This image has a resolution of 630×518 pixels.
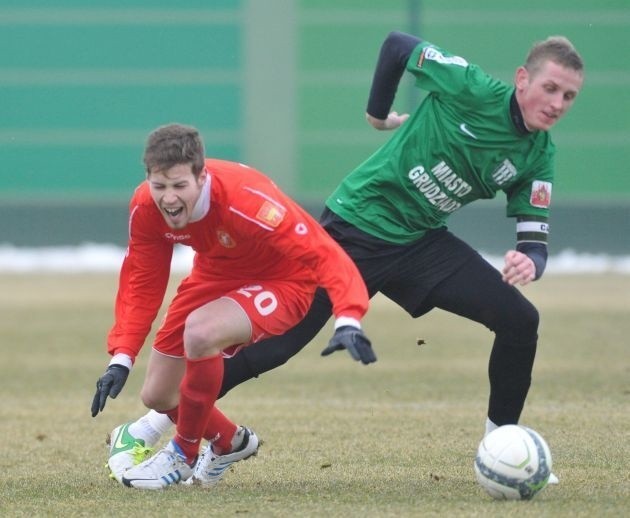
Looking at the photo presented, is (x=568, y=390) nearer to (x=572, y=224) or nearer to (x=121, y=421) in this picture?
(x=121, y=421)

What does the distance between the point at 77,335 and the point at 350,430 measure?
238 inches

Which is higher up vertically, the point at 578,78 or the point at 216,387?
the point at 578,78

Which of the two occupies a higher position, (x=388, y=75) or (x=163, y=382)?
(x=388, y=75)

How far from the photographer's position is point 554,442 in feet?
24.0

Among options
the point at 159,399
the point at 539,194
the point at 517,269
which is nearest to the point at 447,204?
the point at 539,194

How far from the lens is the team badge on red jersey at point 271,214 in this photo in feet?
18.5

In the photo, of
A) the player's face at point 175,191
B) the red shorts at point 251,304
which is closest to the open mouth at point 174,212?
the player's face at point 175,191

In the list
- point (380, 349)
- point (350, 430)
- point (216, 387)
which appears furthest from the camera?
point (380, 349)

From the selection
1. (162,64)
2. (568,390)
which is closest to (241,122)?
(162,64)

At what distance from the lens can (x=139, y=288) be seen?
608 centimetres

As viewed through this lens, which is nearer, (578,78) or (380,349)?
(578,78)

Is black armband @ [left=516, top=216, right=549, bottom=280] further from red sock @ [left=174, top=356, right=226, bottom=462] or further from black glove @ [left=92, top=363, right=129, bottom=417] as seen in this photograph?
black glove @ [left=92, top=363, right=129, bottom=417]

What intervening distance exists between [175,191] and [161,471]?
4.09 ft

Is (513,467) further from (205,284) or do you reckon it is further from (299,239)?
(205,284)
